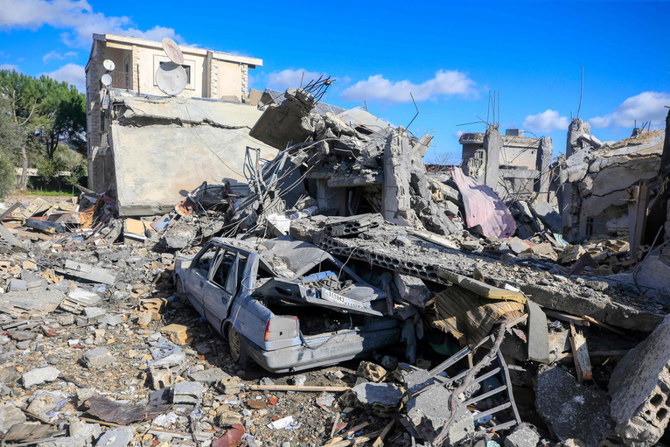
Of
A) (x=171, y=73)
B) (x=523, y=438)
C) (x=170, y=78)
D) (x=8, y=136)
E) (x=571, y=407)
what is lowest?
(x=523, y=438)

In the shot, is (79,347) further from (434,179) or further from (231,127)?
(231,127)

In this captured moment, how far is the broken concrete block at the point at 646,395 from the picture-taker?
302cm

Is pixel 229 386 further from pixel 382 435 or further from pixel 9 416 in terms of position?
pixel 9 416

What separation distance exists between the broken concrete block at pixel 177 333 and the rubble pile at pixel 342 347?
26mm

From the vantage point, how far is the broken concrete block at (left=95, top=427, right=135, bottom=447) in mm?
3787

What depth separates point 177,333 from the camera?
6.43 metres

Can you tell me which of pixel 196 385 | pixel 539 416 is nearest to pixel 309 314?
pixel 196 385

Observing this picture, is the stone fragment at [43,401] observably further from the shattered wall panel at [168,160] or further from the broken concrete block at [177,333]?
the shattered wall panel at [168,160]

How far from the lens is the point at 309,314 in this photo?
575cm

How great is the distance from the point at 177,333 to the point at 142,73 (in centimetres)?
2266

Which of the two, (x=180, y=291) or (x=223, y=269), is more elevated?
(x=223, y=269)

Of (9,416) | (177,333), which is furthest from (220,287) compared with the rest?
(9,416)

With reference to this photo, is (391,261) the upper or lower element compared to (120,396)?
upper

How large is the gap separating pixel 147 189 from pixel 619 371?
14520 mm
